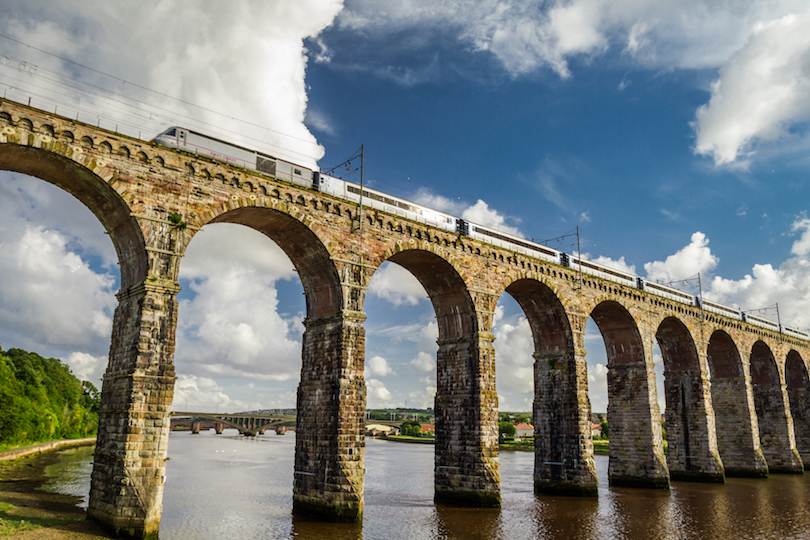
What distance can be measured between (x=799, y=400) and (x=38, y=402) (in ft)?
289

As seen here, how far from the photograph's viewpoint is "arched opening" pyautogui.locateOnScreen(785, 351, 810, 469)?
178 ft

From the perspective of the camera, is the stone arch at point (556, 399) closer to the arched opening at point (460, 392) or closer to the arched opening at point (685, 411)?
the arched opening at point (460, 392)

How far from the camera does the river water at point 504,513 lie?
21.7 m

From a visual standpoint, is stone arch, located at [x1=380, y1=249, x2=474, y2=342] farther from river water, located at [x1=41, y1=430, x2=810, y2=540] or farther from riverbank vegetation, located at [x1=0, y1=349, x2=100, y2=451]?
riverbank vegetation, located at [x1=0, y1=349, x2=100, y2=451]

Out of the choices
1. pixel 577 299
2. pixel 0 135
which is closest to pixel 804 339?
pixel 577 299

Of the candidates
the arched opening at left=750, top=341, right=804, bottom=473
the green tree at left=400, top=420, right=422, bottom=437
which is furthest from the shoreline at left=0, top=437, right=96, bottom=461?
the green tree at left=400, top=420, right=422, bottom=437

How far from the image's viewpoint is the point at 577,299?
3438 cm

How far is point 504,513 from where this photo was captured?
25.9 meters

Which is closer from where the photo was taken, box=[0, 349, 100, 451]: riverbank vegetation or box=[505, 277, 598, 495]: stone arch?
box=[505, 277, 598, 495]: stone arch

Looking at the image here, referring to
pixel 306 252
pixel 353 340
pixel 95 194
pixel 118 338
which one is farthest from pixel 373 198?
pixel 118 338

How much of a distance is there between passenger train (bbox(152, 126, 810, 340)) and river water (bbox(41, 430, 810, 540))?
46.7 feet

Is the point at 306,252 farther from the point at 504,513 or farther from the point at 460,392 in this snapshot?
the point at 504,513

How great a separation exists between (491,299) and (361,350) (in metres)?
9.02

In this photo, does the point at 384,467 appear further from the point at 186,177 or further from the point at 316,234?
the point at 186,177
